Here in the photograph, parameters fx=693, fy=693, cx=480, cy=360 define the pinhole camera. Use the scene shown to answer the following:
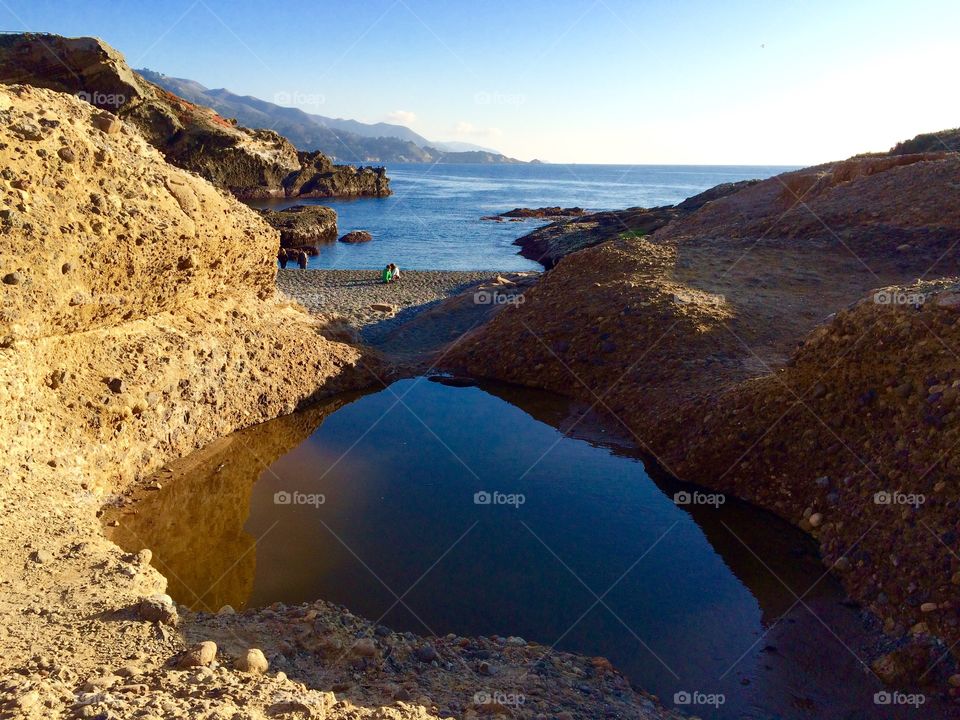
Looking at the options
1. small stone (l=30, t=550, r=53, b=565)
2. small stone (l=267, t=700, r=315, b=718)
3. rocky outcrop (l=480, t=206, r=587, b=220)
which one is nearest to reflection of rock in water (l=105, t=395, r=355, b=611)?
small stone (l=30, t=550, r=53, b=565)

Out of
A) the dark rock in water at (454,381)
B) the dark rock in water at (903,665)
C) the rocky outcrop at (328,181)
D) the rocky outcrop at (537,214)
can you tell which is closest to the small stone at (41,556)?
the dark rock in water at (903,665)

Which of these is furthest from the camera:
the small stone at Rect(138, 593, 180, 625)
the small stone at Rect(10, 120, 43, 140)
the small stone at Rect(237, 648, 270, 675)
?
the small stone at Rect(10, 120, 43, 140)

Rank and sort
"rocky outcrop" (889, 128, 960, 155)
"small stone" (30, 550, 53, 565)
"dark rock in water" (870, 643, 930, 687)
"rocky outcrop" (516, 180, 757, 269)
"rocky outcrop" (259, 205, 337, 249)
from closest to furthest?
"dark rock in water" (870, 643, 930, 687)
"small stone" (30, 550, 53, 565)
"rocky outcrop" (889, 128, 960, 155)
"rocky outcrop" (516, 180, 757, 269)
"rocky outcrop" (259, 205, 337, 249)

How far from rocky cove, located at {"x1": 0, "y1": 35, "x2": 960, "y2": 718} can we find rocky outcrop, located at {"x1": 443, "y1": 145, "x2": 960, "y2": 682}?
57 millimetres

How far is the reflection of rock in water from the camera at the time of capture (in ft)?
33.3

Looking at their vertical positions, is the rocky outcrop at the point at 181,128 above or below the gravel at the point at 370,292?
above

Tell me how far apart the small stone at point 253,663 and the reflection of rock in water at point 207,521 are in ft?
9.36

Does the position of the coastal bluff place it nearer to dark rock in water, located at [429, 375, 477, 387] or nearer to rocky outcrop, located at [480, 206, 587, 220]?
dark rock in water, located at [429, 375, 477, 387]

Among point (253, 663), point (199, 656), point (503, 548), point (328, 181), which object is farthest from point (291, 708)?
point (328, 181)

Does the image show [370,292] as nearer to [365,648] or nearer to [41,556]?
[41,556]

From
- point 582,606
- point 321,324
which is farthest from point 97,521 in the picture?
point 321,324

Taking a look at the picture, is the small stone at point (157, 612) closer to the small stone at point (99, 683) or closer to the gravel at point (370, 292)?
Result: the small stone at point (99, 683)

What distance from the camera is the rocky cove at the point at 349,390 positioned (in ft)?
24.3

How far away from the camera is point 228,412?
51.3 ft
